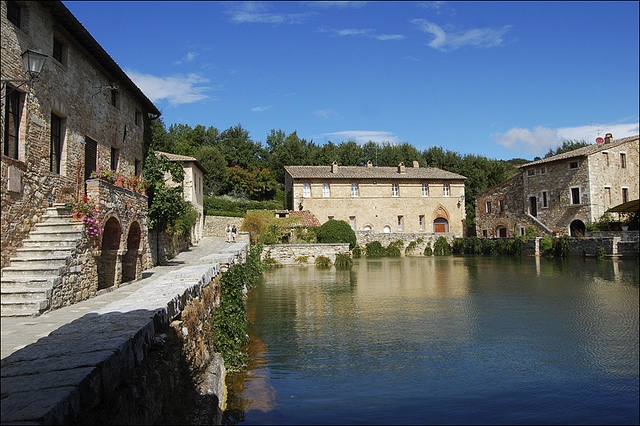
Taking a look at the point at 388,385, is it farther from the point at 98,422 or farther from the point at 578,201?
the point at 578,201

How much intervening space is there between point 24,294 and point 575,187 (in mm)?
38853

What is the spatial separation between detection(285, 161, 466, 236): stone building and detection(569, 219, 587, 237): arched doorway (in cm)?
949

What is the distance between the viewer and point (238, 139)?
193 feet

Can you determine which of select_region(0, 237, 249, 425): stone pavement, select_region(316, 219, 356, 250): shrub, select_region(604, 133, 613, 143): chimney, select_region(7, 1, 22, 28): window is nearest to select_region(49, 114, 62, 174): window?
select_region(7, 1, 22, 28): window

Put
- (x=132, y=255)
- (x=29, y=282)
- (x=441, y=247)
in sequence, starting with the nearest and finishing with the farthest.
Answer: (x=29, y=282) → (x=132, y=255) → (x=441, y=247)

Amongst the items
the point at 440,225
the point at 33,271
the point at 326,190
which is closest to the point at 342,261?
the point at 326,190

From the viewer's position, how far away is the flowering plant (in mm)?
9156

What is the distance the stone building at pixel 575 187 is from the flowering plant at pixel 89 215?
34.6 metres

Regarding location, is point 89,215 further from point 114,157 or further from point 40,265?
point 114,157

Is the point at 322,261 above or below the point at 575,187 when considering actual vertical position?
below

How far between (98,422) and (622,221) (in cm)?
3832

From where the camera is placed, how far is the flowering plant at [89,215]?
916 centimetres

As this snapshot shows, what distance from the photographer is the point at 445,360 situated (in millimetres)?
8062

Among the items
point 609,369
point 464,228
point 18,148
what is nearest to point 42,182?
point 18,148
